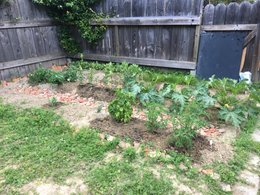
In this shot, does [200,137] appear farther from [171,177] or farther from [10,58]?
[10,58]

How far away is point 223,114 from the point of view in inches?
118

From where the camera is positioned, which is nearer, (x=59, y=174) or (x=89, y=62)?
(x=59, y=174)

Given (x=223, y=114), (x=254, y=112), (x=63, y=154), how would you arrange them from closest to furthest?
(x=63, y=154) → (x=223, y=114) → (x=254, y=112)

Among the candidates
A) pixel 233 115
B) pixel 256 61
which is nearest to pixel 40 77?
pixel 233 115

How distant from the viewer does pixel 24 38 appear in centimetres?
550

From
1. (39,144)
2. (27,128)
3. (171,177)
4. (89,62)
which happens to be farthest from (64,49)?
(171,177)

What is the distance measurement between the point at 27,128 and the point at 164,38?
3.46 metres

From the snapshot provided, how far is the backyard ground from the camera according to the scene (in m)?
2.14

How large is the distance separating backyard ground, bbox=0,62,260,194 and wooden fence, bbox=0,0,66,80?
2.16 metres

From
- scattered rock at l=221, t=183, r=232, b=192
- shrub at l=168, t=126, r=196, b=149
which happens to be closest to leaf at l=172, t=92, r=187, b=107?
shrub at l=168, t=126, r=196, b=149

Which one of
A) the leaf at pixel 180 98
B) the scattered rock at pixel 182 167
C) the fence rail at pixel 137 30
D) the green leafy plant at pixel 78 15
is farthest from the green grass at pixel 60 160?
the green leafy plant at pixel 78 15

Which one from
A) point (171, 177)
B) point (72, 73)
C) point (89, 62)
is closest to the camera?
point (171, 177)

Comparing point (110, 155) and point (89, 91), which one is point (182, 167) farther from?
point (89, 91)

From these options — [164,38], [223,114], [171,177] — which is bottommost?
[171,177]
